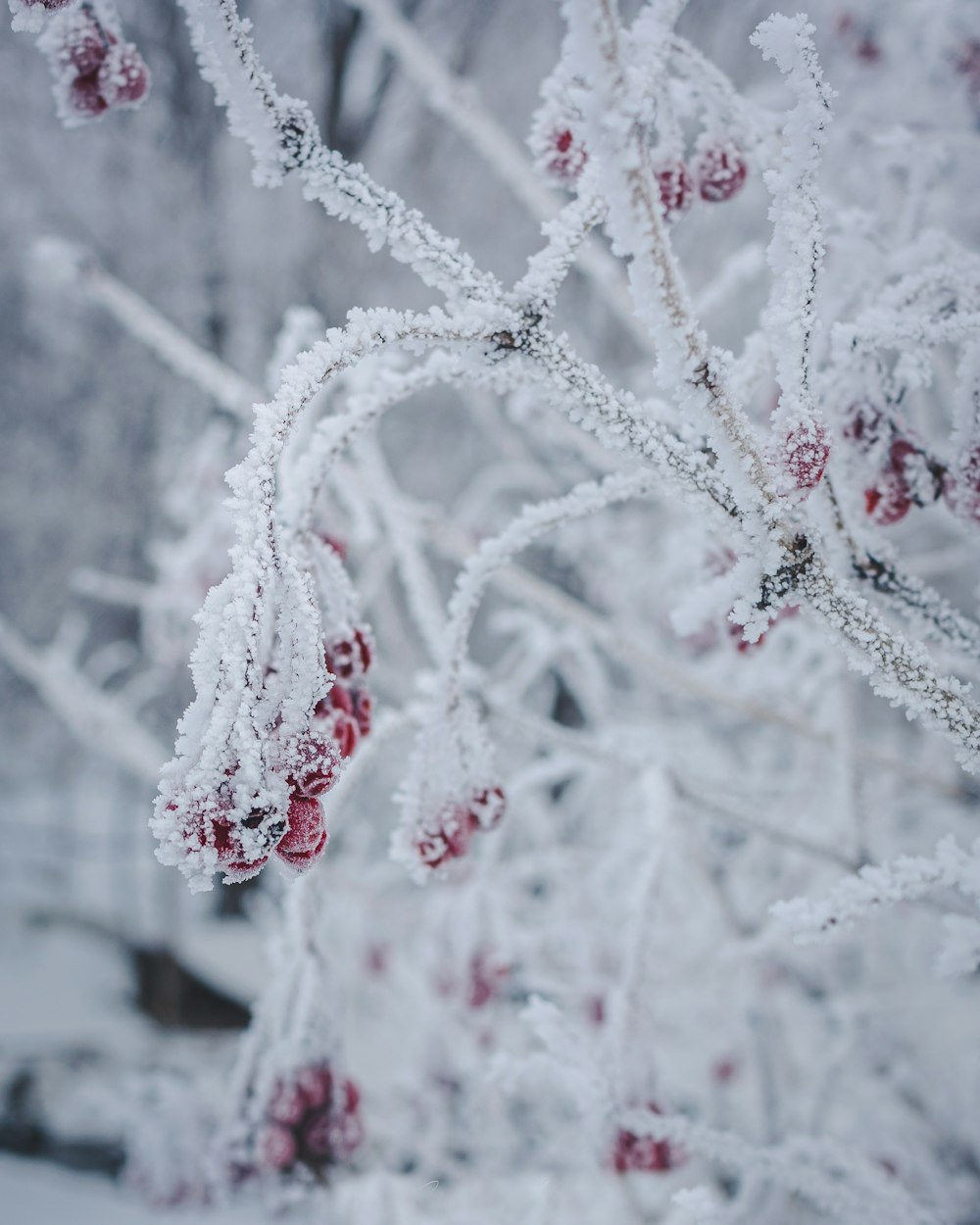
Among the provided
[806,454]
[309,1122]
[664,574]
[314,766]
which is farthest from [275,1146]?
[664,574]

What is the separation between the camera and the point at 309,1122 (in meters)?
1.26

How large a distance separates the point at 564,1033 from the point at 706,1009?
263 cm

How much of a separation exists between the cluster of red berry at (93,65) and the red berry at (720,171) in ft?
2.39

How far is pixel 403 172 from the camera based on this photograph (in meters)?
5.55

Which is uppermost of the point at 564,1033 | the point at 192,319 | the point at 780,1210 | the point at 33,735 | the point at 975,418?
the point at 192,319

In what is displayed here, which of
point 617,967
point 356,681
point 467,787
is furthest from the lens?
A: point 617,967

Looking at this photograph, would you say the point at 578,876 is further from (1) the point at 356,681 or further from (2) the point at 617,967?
(1) the point at 356,681

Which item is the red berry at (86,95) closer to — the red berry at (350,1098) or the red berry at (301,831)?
the red berry at (301,831)

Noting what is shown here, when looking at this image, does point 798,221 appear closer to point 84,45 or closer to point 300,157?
point 300,157

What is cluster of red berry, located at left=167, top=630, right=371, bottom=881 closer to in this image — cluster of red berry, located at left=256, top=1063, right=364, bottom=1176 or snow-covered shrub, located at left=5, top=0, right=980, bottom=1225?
snow-covered shrub, located at left=5, top=0, right=980, bottom=1225

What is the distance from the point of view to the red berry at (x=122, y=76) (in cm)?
92

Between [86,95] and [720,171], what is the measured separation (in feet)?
2.65

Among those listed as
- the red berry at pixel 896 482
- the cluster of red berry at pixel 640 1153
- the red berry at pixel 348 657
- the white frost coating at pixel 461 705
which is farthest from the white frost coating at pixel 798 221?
the cluster of red berry at pixel 640 1153

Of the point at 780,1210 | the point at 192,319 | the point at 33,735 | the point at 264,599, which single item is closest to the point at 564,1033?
the point at 264,599
